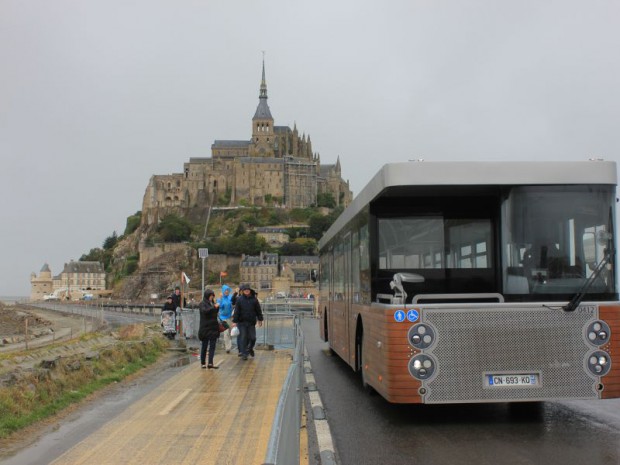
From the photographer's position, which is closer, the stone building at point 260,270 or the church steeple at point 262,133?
the stone building at point 260,270

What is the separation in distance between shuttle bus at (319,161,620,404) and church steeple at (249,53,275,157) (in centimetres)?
16908

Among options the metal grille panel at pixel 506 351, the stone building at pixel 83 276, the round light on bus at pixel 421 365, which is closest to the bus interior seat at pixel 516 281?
the metal grille panel at pixel 506 351

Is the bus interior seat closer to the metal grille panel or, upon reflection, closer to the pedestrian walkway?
the metal grille panel

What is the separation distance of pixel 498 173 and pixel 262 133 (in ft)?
572

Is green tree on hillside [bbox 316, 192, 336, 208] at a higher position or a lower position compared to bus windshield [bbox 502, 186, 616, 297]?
higher

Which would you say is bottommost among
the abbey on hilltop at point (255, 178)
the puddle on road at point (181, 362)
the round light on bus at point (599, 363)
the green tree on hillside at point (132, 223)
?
the puddle on road at point (181, 362)

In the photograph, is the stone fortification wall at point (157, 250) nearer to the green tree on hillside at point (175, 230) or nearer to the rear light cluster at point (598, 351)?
the green tree on hillside at point (175, 230)

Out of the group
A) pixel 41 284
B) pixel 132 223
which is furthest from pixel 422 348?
pixel 41 284

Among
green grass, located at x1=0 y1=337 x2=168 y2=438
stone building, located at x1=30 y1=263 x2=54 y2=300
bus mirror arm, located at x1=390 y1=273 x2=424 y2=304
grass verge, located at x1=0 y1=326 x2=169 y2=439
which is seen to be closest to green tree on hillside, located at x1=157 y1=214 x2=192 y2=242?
stone building, located at x1=30 y1=263 x2=54 y2=300

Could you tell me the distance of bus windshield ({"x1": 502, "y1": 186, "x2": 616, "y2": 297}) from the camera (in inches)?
321

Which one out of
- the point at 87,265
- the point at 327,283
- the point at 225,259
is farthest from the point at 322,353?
the point at 87,265

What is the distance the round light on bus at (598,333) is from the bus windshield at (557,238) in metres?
0.36

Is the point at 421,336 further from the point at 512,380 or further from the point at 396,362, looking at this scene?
the point at 512,380

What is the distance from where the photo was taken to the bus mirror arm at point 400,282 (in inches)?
321
